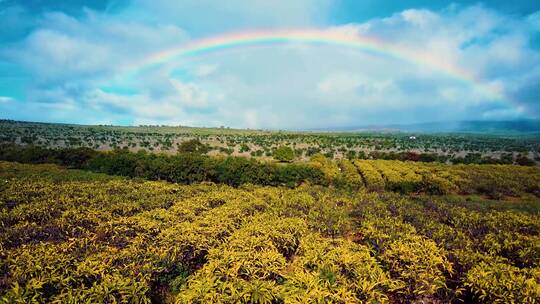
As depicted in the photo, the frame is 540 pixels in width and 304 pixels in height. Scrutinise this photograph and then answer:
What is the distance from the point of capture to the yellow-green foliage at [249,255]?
7.43 m

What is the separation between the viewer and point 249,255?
910cm

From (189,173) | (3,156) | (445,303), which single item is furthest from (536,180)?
(3,156)

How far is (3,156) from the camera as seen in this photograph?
49.7 meters

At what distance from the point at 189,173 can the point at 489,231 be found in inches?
1280

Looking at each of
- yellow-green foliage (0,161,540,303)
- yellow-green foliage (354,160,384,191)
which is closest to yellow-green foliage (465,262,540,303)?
yellow-green foliage (0,161,540,303)

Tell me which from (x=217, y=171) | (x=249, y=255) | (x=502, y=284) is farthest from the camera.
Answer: (x=217, y=171)

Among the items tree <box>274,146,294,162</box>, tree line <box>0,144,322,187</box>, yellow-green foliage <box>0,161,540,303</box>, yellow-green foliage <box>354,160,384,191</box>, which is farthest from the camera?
tree <box>274,146,294,162</box>

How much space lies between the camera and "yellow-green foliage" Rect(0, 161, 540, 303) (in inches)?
292

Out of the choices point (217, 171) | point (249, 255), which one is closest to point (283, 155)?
point (217, 171)

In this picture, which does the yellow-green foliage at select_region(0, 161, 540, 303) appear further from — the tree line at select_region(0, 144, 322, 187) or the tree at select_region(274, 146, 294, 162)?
the tree at select_region(274, 146, 294, 162)

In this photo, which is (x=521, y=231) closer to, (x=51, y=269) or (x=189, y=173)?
(x=51, y=269)

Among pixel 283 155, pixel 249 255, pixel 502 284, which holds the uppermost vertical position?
pixel 249 255

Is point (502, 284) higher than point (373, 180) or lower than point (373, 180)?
higher

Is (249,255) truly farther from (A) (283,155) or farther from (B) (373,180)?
(A) (283,155)
